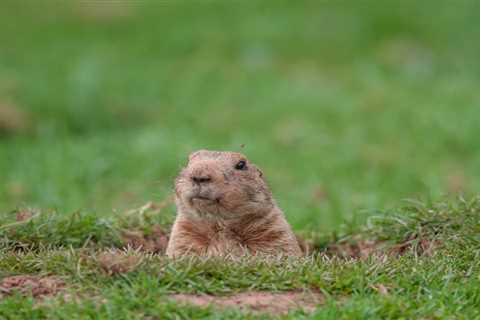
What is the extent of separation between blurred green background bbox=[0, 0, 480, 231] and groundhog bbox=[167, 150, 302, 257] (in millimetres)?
1050

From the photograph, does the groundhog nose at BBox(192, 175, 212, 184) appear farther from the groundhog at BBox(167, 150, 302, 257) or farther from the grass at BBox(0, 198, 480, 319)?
the grass at BBox(0, 198, 480, 319)

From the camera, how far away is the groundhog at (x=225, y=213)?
504cm

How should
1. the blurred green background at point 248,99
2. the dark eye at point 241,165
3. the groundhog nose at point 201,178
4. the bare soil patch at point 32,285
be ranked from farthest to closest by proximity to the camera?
the blurred green background at point 248,99 → the dark eye at point 241,165 → the groundhog nose at point 201,178 → the bare soil patch at point 32,285

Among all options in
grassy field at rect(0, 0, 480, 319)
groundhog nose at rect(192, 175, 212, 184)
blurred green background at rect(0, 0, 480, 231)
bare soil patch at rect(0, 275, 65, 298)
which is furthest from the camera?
blurred green background at rect(0, 0, 480, 231)

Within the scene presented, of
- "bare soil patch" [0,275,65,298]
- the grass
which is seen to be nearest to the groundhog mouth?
the grass

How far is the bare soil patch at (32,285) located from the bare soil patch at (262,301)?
1.75ft

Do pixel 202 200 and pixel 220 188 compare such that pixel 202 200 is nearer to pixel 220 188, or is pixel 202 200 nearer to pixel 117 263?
pixel 220 188

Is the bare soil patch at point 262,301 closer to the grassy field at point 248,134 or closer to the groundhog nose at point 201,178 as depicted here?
the grassy field at point 248,134

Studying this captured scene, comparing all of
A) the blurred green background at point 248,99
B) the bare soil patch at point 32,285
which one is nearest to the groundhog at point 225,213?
the bare soil patch at point 32,285

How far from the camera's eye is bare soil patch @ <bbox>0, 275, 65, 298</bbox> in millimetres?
4344

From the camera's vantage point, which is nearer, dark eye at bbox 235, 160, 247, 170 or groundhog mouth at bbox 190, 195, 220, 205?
groundhog mouth at bbox 190, 195, 220, 205

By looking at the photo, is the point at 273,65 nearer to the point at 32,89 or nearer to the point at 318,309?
the point at 32,89

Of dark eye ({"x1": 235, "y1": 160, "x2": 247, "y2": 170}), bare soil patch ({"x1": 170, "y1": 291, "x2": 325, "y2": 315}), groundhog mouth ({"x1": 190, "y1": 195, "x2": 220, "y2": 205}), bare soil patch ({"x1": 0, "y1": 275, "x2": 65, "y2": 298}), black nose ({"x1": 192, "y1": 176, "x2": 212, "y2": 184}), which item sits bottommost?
bare soil patch ({"x1": 170, "y1": 291, "x2": 325, "y2": 315})

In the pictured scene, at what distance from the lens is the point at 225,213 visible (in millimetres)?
5156
